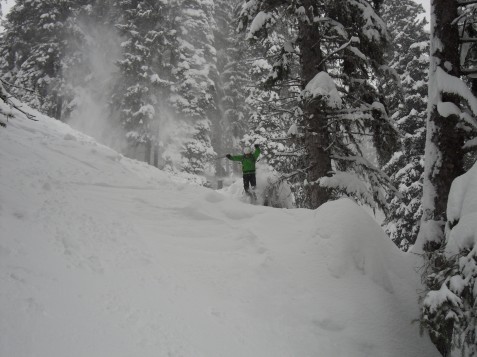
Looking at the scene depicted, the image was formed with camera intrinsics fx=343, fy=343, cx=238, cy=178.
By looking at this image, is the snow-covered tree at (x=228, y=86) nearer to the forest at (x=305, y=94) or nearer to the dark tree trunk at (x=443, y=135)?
the forest at (x=305, y=94)

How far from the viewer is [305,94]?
700 centimetres

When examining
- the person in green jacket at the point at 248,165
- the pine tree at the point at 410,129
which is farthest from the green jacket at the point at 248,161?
the pine tree at the point at 410,129

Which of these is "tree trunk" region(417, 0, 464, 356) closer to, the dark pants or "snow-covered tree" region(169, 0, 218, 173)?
the dark pants

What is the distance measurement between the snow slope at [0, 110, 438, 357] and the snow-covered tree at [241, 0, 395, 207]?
1919 millimetres

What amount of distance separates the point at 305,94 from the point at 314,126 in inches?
43.0

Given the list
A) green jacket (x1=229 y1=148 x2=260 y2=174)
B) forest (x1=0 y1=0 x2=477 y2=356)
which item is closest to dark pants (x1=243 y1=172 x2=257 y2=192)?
green jacket (x1=229 y1=148 x2=260 y2=174)

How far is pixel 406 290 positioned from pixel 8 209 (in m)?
5.86

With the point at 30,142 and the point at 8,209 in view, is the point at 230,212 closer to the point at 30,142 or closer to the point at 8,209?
the point at 8,209

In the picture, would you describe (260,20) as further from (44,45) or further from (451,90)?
(44,45)

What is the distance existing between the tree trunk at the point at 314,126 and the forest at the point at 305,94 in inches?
1.2

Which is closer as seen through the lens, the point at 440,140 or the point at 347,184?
the point at 440,140

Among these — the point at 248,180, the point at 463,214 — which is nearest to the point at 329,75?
the point at 248,180

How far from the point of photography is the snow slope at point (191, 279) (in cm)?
330

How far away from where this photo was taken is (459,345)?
3135 millimetres
